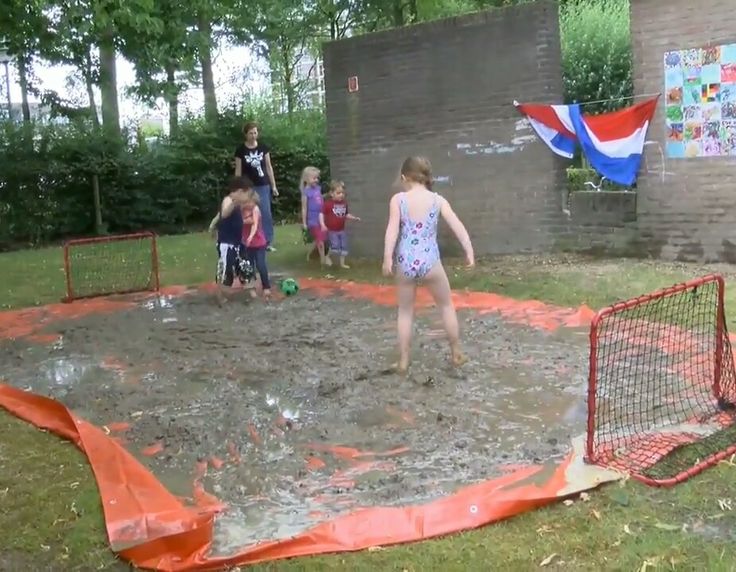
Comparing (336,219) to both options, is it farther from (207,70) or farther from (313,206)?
(207,70)

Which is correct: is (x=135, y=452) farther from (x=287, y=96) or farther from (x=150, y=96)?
(x=287, y=96)

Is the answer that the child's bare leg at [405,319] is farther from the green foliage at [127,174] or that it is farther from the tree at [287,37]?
the tree at [287,37]

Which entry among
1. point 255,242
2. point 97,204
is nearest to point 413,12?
point 97,204

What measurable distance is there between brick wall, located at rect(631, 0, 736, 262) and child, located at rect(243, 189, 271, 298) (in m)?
4.42

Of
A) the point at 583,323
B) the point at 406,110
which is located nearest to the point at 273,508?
the point at 583,323

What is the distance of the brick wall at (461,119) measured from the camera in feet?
35.0

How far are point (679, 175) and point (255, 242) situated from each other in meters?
4.80

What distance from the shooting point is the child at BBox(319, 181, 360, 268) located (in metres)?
11.5

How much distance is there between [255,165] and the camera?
437 inches

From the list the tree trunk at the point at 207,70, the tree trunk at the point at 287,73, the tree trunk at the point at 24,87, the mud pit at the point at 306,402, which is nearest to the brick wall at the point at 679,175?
the mud pit at the point at 306,402

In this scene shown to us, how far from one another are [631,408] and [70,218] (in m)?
14.6

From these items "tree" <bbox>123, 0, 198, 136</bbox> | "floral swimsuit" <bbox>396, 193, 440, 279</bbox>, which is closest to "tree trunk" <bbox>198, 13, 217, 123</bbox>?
"tree" <bbox>123, 0, 198, 136</bbox>

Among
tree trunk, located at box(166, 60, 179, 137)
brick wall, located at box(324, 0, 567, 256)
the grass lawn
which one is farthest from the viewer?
tree trunk, located at box(166, 60, 179, 137)

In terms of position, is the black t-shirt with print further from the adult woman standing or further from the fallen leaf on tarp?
the fallen leaf on tarp
